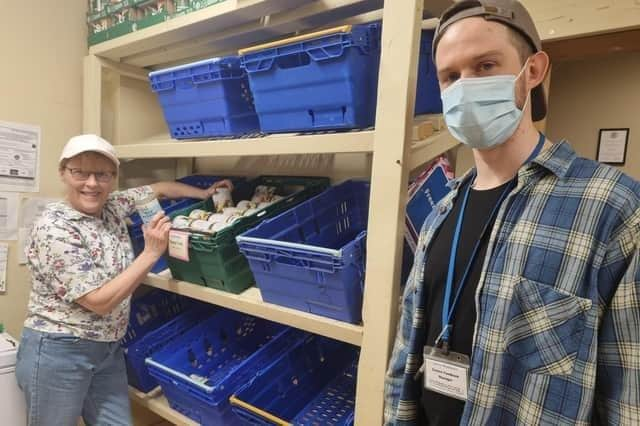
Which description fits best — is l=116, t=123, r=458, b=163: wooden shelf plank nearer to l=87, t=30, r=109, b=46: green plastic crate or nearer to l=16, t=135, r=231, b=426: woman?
l=16, t=135, r=231, b=426: woman

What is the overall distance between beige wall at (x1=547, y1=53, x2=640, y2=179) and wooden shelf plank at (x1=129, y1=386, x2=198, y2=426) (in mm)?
1900

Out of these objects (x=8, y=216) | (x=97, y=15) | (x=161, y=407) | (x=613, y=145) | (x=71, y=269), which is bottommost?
(x=161, y=407)

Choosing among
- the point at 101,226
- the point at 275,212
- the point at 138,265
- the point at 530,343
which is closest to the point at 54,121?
the point at 101,226

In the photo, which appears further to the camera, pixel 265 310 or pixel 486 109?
pixel 265 310

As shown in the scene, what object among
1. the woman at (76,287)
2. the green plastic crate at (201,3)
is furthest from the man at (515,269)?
the woman at (76,287)

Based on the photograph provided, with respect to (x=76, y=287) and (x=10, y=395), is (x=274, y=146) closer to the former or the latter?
(x=76, y=287)

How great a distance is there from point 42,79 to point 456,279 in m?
2.07

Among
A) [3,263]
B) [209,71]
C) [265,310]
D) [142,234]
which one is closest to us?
[265,310]

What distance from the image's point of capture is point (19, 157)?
1906 mm

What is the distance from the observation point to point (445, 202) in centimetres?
100

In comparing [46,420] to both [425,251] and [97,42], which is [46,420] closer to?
[425,251]

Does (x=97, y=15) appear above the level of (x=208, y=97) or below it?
above

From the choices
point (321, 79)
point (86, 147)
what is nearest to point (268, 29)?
point (321, 79)

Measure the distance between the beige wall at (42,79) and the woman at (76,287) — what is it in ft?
1.82
